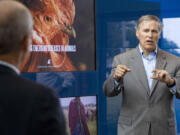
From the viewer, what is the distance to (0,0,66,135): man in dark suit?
147 centimetres

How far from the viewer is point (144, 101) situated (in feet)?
12.2

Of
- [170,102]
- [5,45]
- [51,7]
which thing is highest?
[51,7]

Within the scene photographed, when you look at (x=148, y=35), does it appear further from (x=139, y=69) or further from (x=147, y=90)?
(x=147, y=90)

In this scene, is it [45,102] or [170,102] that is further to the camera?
[170,102]

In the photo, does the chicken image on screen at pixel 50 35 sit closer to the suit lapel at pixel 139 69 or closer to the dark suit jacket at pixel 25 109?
the suit lapel at pixel 139 69

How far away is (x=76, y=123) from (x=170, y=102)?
3.95ft

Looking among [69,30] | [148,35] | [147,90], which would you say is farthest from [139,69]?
[69,30]

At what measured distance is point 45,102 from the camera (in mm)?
1490

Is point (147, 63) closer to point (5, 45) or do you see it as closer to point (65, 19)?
point (65, 19)

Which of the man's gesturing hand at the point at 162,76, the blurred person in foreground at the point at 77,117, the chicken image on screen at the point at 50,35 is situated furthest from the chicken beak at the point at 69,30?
the man's gesturing hand at the point at 162,76

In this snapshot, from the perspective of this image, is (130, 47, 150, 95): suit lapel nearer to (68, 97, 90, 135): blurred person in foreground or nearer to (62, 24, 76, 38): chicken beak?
(62, 24, 76, 38): chicken beak

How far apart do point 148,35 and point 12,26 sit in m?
2.45

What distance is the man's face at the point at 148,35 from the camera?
3785 mm

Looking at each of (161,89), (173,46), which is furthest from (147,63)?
(173,46)
